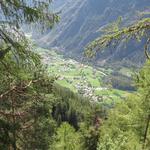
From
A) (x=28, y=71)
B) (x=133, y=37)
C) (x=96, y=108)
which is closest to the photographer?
(x=133, y=37)

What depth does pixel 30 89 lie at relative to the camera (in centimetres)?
1117

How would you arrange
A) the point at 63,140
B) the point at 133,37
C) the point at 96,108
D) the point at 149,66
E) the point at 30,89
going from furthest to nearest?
the point at 63,140
the point at 96,108
the point at 149,66
the point at 30,89
the point at 133,37

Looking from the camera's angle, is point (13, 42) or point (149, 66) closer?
point (13, 42)

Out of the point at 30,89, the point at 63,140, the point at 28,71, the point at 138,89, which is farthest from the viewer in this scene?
the point at 63,140

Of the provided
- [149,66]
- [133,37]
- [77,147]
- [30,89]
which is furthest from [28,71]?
[77,147]

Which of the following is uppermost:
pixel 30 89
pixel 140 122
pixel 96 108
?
pixel 30 89

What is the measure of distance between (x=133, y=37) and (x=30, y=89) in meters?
4.29

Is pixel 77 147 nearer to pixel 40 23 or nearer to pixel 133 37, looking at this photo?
pixel 40 23

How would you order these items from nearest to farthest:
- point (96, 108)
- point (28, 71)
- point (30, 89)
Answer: point (30, 89), point (28, 71), point (96, 108)

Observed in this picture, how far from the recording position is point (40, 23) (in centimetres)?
1182

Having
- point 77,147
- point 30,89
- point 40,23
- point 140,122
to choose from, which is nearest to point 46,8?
point 40,23

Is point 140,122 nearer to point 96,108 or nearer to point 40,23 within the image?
point 40,23

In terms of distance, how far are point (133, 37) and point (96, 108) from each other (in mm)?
43449

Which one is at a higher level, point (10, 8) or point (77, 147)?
point (10, 8)
